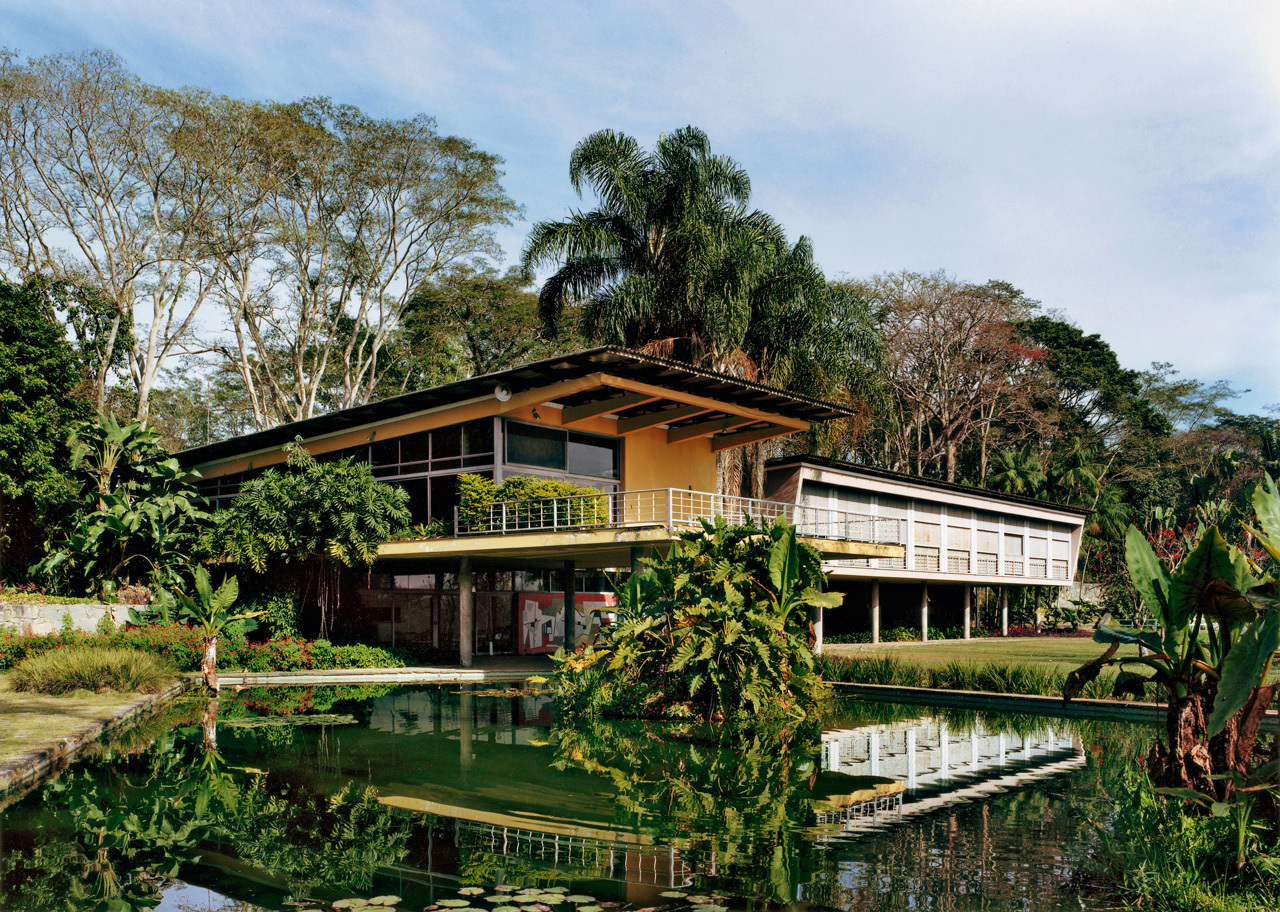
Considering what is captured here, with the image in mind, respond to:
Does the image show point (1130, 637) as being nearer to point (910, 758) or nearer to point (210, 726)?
point (910, 758)

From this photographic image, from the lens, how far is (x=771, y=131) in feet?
39.2

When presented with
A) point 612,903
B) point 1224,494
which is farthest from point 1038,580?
point 612,903

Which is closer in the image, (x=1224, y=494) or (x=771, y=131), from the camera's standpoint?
(x=771, y=131)

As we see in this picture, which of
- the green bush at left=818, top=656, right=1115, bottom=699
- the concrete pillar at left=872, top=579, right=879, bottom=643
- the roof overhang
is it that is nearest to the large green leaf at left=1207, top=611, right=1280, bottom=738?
the green bush at left=818, top=656, right=1115, bottom=699

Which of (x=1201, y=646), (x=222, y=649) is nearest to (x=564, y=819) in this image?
(x=1201, y=646)

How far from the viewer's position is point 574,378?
21.0m

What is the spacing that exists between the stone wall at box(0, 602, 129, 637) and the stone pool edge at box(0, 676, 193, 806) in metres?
6.26

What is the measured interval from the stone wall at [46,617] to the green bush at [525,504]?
26.3ft

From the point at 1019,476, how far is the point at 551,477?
2984 cm

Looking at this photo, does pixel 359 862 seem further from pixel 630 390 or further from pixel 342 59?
pixel 630 390

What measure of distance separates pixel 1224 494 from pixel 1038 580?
728 inches

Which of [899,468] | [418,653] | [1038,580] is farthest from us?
[899,468]

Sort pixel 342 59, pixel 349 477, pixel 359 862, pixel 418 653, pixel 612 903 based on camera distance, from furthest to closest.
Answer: pixel 418 653 → pixel 349 477 → pixel 342 59 → pixel 359 862 → pixel 612 903

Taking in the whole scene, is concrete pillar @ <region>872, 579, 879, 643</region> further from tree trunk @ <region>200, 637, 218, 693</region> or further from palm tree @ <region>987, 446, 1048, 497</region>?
tree trunk @ <region>200, 637, 218, 693</region>
